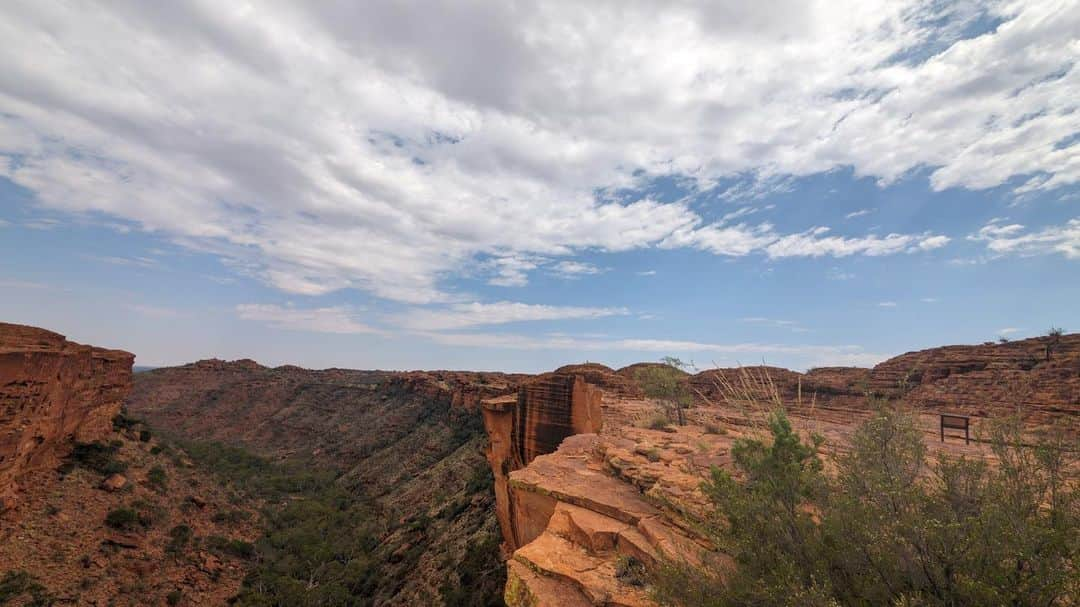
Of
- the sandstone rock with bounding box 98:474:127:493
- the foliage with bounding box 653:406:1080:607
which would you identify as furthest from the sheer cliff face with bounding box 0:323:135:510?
the foliage with bounding box 653:406:1080:607

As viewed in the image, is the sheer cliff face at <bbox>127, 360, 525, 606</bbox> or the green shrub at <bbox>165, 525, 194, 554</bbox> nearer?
the green shrub at <bbox>165, 525, 194, 554</bbox>

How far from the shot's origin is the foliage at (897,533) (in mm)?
3389

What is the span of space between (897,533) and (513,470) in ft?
59.3

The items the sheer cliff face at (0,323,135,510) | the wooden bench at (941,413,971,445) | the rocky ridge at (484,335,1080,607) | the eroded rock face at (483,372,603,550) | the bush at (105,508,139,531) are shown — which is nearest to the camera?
the rocky ridge at (484,335,1080,607)

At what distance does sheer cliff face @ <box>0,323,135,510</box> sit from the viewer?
59.5 ft

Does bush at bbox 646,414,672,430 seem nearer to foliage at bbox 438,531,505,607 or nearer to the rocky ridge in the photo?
the rocky ridge

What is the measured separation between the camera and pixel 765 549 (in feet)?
14.9

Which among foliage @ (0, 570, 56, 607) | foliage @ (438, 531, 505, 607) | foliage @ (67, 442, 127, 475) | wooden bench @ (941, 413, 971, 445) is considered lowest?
foliage @ (438, 531, 505, 607)

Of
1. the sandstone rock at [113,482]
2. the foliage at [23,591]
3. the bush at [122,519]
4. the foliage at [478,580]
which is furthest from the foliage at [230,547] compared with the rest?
the foliage at [478,580]

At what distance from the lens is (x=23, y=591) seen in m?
14.8

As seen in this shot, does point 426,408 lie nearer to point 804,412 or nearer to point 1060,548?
point 804,412

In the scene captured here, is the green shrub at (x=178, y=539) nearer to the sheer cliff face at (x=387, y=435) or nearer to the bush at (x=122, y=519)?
the bush at (x=122, y=519)

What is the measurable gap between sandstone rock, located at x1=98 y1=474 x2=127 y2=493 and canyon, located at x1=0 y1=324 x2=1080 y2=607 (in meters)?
0.30

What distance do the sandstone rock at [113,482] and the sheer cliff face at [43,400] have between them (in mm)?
2381
